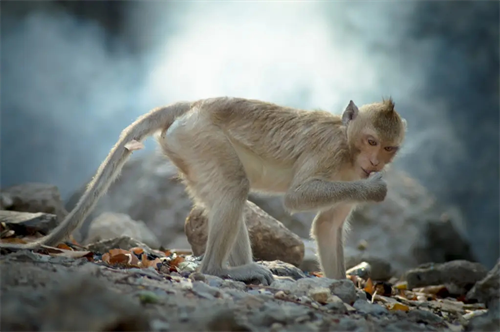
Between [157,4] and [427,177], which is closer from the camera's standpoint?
[157,4]

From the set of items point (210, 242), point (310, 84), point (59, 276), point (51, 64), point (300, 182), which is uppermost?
point (310, 84)

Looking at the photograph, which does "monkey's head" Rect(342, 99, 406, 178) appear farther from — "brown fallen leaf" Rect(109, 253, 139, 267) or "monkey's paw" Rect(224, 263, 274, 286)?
"brown fallen leaf" Rect(109, 253, 139, 267)

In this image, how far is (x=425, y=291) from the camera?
21.2 ft

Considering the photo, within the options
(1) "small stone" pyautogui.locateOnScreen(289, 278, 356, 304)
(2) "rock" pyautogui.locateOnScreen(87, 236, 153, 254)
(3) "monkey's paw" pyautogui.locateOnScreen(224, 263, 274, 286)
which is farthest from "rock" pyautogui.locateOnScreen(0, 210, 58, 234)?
(1) "small stone" pyautogui.locateOnScreen(289, 278, 356, 304)

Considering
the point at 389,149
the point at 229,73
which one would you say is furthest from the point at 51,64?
the point at 389,149

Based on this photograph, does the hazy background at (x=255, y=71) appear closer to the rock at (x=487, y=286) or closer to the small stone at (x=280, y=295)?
the rock at (x=487, y=286)

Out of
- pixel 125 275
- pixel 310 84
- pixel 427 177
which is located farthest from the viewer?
pixel 427 177

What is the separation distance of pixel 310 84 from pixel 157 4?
2381 millimetres

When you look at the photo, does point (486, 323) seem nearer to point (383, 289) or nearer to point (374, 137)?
point (374, 137)

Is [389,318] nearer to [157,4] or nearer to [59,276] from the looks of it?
[59,276]

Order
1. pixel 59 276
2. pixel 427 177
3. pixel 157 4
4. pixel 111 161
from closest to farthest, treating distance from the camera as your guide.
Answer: pixel 59 276, pixel 111 161, pixel 157 4, pixel 427 177

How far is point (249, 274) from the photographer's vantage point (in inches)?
166

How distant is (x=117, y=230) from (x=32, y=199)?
107cm

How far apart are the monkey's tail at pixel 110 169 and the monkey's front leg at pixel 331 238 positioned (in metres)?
1.62
